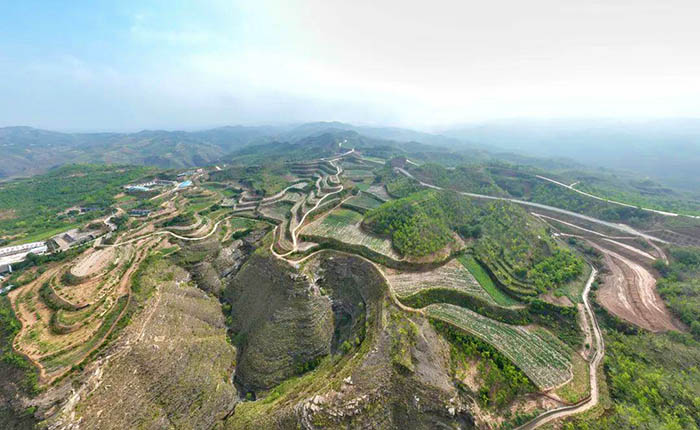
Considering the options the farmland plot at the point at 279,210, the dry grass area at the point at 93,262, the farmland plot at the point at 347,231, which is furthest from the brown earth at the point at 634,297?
the dry grass area at the point at 93,262

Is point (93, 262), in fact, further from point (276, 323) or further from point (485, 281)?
point (485, 281)

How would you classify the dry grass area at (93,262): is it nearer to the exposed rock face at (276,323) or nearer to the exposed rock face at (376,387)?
the exposed rock face at (276,323)

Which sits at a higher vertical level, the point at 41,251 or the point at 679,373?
the point at 41,251

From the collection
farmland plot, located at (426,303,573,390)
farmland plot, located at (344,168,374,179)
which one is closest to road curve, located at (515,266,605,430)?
farmland plot, located at (426,303,573,390)

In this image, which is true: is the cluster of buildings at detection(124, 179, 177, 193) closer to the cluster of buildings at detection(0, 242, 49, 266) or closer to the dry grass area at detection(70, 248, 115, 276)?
the cluster of buildings at detection(0, 242, 49, 266)

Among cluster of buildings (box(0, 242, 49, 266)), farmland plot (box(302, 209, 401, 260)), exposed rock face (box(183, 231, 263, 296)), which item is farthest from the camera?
farmland plot (box(302, 209, 401, 260))

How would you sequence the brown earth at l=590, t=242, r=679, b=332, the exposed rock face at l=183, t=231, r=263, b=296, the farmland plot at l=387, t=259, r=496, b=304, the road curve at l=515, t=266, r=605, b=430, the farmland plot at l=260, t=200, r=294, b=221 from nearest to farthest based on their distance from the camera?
the road curve at l=515, t=266, r=605, b=430, the brown earth at l=590, t=242, r=679, b=332, the farmland plot at l=387, t=259, r=496, b=304, the exposed rock face at l=183, t=231, r=263, b=296, the farmland plot at l=260, t=200, r=294, b=221

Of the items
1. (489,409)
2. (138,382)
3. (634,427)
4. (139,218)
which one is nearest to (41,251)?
(139,218)

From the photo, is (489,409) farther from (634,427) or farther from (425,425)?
(634,427)
